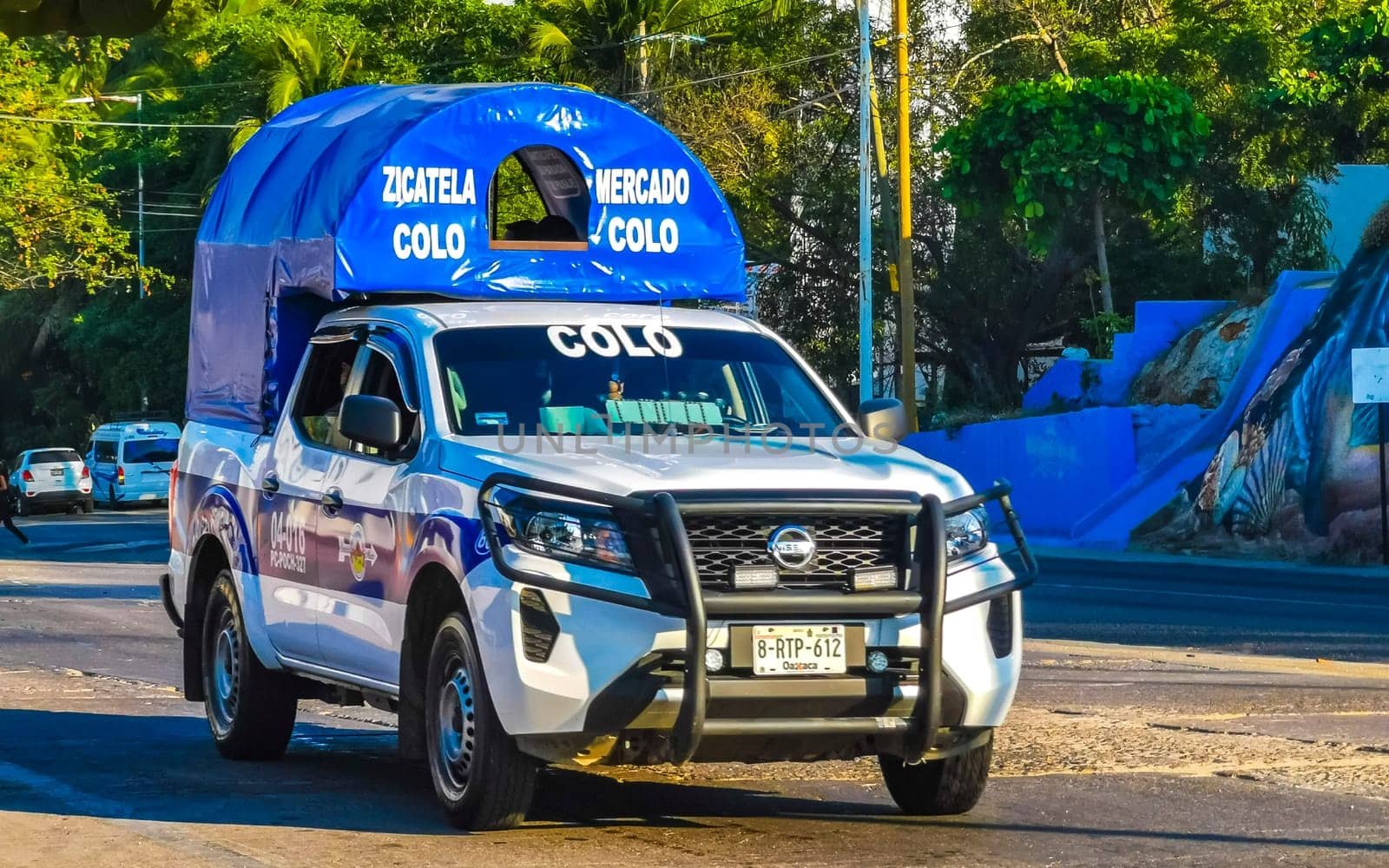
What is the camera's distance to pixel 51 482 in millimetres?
51531

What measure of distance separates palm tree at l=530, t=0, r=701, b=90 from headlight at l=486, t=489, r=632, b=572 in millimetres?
42314

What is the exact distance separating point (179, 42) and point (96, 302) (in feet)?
28.1

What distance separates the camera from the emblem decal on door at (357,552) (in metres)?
8.74

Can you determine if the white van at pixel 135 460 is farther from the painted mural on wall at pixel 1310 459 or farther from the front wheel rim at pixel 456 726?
the front wheel rim at pixel 456 726

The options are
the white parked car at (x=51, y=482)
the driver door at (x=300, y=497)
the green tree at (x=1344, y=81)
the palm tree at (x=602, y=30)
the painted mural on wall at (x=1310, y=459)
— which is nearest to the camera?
the driver door at (x=300, y=497)

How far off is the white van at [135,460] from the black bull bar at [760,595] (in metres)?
45.8

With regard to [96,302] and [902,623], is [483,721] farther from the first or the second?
[96,302]

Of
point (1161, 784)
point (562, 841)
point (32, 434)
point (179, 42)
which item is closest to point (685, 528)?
point (562, 841)

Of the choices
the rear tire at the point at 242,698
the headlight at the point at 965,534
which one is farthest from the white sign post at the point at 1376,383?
the headlight at the point at 965,534

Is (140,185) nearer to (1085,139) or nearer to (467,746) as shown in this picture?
(1085,139)

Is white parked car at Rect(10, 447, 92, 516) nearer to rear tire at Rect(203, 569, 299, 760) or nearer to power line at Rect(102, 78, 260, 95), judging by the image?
power line at Rect(102, 78, 260, 95)

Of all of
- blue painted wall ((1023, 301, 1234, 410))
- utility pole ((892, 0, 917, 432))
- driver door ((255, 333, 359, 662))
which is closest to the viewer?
driver door ((255, 333, 359, 662))

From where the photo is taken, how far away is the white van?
172 feet

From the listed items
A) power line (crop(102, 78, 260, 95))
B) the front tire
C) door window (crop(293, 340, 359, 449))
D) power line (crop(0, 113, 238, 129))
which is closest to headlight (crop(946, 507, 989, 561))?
the front tire
